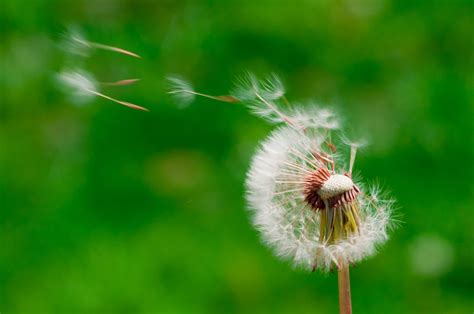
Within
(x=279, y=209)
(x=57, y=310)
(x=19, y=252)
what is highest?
(x=19, y=252)

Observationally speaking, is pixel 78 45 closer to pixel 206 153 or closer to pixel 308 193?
pixel 308 193

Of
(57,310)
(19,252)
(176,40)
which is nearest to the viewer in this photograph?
(57,310)

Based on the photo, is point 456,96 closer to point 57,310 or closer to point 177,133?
point 177,133

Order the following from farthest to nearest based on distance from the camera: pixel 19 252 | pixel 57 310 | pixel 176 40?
pixel 176 40
pixel 19 252
pixel 57 310

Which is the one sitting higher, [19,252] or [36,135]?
[36,135]

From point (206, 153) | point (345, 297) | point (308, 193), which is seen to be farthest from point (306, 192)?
point (206, 153)

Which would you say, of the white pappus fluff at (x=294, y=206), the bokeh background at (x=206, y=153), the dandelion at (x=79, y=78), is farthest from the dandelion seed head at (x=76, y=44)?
the bokeh background at (x=206, y=153)

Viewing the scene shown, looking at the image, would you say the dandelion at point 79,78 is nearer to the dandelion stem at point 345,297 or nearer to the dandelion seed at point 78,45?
the dandelion seed at point 78,45

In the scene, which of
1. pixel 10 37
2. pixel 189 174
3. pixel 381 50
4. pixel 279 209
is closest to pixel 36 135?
pixel 10 37
